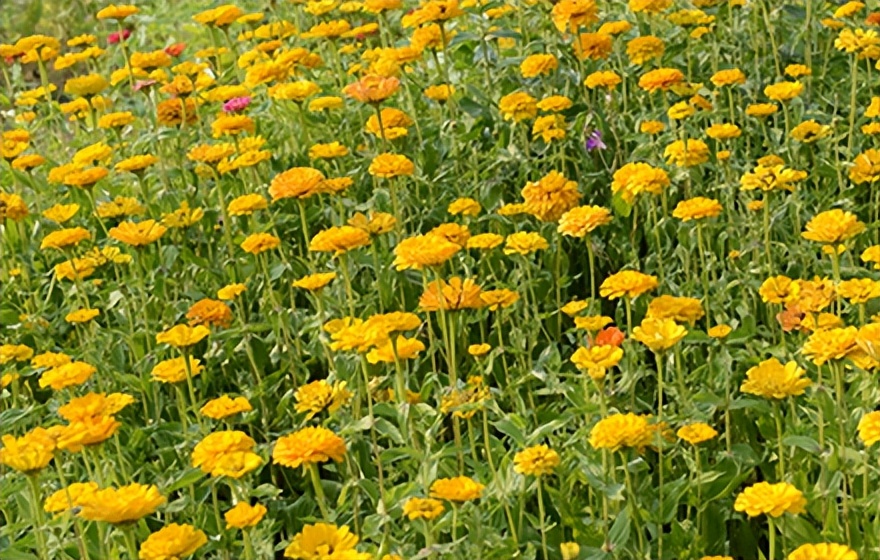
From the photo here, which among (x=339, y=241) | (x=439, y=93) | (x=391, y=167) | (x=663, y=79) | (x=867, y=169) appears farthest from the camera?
(x=439, y=93)

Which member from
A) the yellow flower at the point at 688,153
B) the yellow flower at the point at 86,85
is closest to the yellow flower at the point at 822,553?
the yellow flower at the point at 688,153

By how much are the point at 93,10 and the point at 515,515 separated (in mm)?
5133

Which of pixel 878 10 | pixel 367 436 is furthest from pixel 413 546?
pixel 878 10

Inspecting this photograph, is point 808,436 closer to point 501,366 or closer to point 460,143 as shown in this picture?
point 501,366

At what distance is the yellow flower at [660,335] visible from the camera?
65.0 inches

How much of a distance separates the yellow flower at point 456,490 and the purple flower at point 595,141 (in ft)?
4.58

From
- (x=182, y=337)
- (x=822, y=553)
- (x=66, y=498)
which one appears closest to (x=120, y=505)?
(x=66, y=498)

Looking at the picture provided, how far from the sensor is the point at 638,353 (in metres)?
2.06

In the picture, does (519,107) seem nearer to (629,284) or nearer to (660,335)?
(629,284)

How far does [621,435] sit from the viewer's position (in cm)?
154

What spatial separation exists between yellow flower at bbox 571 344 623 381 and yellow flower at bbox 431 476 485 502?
0.23 metres

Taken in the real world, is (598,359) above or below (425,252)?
below

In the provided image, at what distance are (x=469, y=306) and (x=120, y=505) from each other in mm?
595

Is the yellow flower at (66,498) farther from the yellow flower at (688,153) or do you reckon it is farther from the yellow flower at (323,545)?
the yellow flower at (688,153)
